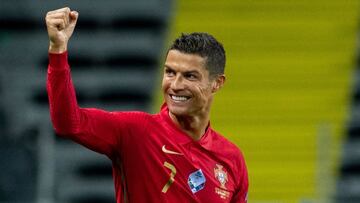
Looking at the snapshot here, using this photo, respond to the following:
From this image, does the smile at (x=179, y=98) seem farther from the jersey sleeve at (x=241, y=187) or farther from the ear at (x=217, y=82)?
the jersey sleeve at (x=241, y=187)

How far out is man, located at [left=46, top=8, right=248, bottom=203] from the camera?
4051 millimetres

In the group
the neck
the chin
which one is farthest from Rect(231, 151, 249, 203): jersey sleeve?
the chin

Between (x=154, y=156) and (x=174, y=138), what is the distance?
6.6 inches

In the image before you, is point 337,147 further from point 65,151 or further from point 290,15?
point 65,151

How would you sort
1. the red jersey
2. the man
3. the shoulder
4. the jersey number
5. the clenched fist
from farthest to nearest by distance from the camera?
1. the shoulder
2. the jersey number
3. the man
4. the red jersey
5. the clenched fist

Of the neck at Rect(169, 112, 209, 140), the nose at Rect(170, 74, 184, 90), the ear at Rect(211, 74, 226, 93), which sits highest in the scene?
the nose at Rect(170, 74, 184, 90)

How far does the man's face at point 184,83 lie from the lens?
13.5 ft

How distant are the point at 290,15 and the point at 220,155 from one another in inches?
285

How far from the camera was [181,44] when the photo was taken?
421cm

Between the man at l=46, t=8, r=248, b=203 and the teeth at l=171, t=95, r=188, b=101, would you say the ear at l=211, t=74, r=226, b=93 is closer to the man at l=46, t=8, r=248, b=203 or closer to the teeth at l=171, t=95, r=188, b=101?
the man at l=46, t=8, r=248, b=203

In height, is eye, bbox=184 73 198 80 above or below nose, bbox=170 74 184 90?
above

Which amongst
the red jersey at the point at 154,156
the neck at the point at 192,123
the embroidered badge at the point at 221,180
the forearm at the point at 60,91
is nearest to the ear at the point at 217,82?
the neck at the point at 192,123

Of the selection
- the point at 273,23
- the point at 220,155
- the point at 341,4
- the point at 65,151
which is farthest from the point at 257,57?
the point at 220,155

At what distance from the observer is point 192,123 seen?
439 centimetres
